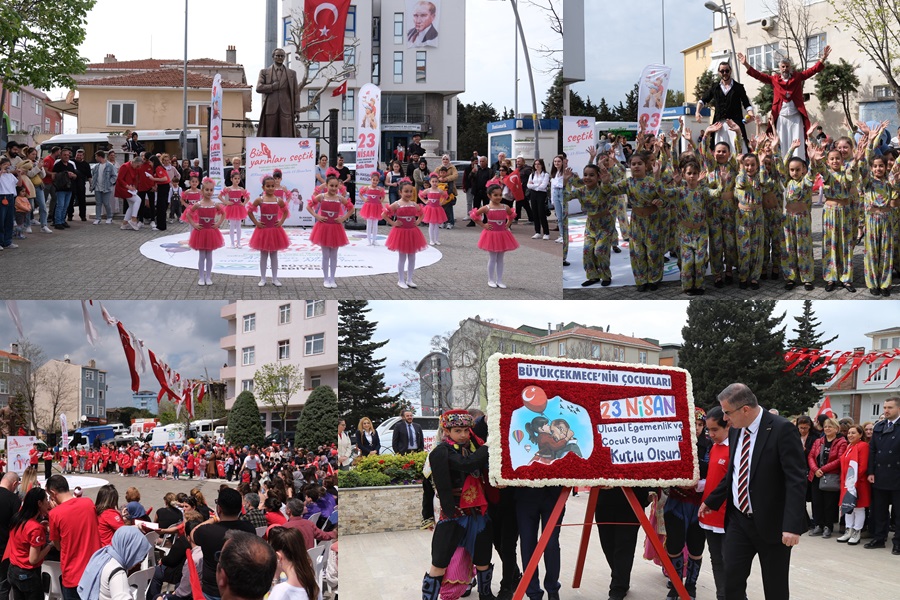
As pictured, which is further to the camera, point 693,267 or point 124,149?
point 124,149

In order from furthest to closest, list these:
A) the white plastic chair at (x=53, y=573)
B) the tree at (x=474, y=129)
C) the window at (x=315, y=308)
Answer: the tree at (x=474, y=129) < the window at (x=315, y=308) < the white plastic chair at (x=53, y=573)

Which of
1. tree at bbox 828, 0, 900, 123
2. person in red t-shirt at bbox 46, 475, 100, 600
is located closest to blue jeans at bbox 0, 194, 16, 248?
person in red t-shirt at bbox 46, 475, 100, 600

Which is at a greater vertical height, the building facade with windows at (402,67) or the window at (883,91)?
the building facade with windows at (402,67)

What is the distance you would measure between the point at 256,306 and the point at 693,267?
4542 millimetres

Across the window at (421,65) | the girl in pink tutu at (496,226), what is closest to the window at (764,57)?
the girl in pink tutu at (496,226)

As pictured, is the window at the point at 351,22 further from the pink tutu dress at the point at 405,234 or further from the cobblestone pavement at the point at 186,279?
the pink tutu dress at the point at 405,234

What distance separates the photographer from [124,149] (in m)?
22.2

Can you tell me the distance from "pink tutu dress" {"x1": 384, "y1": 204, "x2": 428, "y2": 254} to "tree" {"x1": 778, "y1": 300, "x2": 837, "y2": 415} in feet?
15.3

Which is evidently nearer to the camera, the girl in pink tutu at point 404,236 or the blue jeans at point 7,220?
the girl in pink tutu at point 404,236

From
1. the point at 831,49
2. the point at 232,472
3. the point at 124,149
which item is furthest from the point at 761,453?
the point at 124,149

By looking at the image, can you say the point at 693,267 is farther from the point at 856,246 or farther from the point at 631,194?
the point at 856,246

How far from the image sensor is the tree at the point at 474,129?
34.8 meters

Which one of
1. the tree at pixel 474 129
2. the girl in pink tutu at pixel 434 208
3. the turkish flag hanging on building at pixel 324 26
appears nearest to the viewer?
the girl in pink tutu at pixel 434 208

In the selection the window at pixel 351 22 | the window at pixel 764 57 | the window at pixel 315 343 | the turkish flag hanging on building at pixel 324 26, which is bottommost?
the window at pixel 315 343
